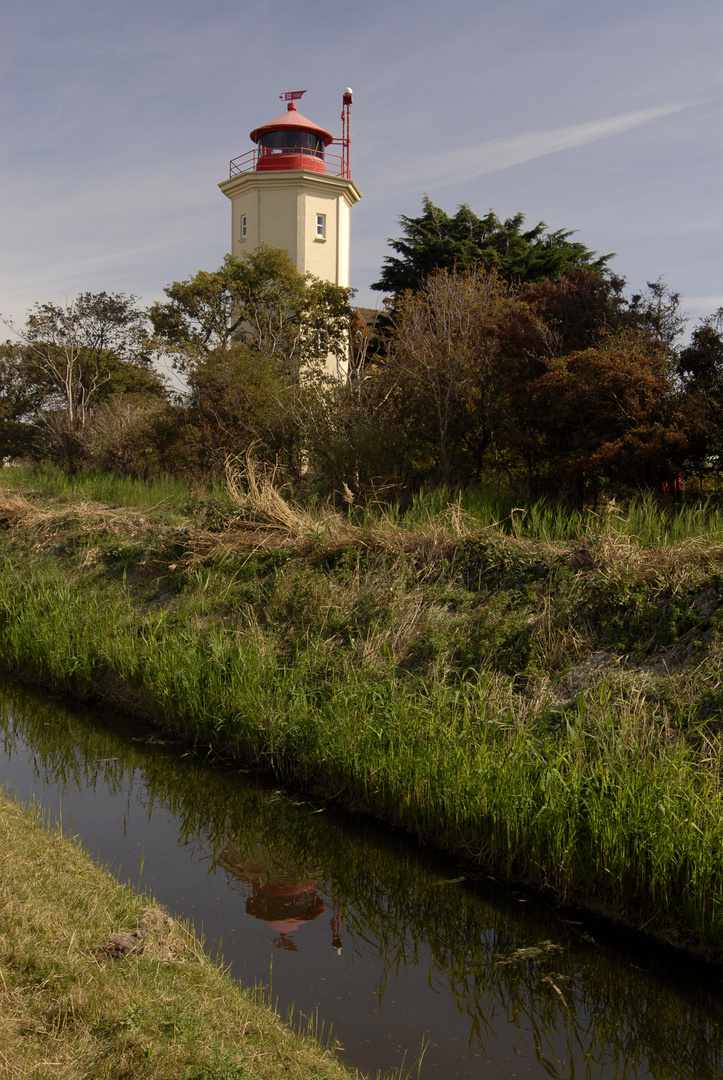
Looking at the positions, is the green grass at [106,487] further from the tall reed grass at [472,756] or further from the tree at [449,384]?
the tall reed grass at [472,756]

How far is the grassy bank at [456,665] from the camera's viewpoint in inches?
225

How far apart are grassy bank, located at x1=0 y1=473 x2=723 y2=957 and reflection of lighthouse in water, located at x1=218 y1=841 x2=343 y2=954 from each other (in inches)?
39.7

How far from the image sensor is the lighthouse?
31438 millimetres

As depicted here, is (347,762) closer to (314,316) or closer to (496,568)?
(496,568)

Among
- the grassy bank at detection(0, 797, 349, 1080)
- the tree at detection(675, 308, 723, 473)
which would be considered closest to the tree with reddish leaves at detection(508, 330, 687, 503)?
the tree at detection(675, 308, 723, 473)

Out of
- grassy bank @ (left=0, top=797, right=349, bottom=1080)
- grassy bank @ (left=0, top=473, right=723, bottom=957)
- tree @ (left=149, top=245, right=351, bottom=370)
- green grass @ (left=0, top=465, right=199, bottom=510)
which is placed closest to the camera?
grassy bank @ (left=0, top=797, right=349, bottom=1080)

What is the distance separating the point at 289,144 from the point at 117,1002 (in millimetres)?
33473

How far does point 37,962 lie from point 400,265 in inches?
1074

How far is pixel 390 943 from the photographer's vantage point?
5.48m

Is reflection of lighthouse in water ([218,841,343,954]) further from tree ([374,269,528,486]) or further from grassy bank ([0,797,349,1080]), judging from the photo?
tree ([374,269,528,486])

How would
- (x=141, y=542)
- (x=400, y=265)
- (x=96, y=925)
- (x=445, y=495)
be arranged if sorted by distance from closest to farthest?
(x=96, y=925) → (x=445, y=495) → (x=141, y=542) → (x=400, y=265)

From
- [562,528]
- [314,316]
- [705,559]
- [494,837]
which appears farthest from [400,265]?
[494,837]

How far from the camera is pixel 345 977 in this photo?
508 cm

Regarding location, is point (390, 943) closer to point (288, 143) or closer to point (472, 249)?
point (472, 249)
